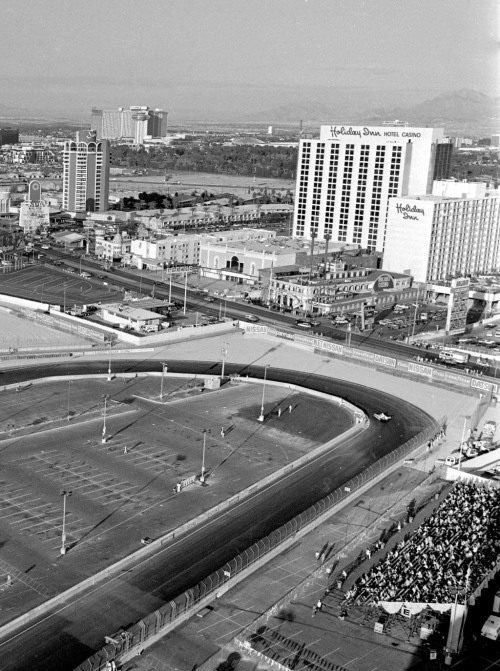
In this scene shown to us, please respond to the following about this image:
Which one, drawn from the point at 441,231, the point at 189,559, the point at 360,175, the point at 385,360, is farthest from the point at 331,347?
the point at 360,175

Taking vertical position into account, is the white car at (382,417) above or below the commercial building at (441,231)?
below

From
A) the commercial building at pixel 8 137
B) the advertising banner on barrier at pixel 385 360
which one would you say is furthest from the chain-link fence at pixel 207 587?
the commercial building at pixel 8 137

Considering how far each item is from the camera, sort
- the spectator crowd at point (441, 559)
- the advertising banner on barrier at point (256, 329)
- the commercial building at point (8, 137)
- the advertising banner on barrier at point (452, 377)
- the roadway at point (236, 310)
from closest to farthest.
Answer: the spectator crowd at point (441, 559) < the advertising banner on barrier at point (452, 377) < the roadway at point (236, 310) < the advertising banner on barrier at point (256, 329) < the commercial building at point (8, 137)

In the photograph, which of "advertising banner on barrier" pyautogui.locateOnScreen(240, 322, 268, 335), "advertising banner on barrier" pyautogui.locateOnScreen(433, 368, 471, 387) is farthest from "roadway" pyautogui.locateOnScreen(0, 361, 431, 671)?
"advertising banner on barrier" pyautogui.locateOnScreen(240, 322, 268, 335)

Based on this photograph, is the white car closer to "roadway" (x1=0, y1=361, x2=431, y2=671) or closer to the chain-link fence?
"roadway" (x1=0, y1=361, x2=431, y2=671)

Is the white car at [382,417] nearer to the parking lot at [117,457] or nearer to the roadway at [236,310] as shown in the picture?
the parking lot at [117,457]

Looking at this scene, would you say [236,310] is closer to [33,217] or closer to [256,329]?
[256,329]
